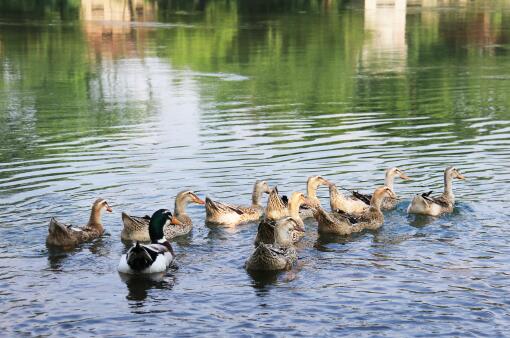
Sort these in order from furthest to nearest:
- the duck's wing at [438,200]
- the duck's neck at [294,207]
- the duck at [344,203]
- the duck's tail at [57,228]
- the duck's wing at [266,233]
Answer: the duck at [344,203] → the duck's wing at [438,200] → the duck's neck at [294,207] → the duck's wing at [266,233] → the duck's tail at [57,228]

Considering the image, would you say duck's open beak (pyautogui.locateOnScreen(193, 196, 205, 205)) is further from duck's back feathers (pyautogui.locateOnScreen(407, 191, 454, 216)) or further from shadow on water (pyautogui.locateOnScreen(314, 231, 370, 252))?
duck's back feathers (pyautogui.locateOnScreen(407, 191, 454, 216))

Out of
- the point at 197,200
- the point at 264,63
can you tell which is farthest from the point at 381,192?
the point at 264,63

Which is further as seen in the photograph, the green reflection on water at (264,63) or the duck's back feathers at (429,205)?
the green reflection on water at (264,63)

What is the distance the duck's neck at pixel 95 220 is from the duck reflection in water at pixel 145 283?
2.70 m

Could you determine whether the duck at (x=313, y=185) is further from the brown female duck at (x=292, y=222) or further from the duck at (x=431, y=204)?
the duck at (x=431, y=204)

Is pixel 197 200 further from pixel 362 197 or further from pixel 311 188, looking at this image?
pixel 362 197

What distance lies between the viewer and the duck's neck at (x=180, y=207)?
20.1m

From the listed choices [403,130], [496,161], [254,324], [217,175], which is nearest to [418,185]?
[496,161]

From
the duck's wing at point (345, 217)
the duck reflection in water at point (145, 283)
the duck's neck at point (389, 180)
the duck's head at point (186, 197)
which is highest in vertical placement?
the duck's neck at point (389, 180)

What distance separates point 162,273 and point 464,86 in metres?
23.9

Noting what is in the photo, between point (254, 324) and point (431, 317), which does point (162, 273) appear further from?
point (431, 317)

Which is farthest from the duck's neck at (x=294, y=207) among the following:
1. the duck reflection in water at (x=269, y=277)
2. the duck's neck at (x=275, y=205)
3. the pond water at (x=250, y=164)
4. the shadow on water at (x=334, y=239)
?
the duck reflection in water at (x=269, y=277)

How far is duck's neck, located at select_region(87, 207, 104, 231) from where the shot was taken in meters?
19.1

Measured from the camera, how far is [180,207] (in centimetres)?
2019
